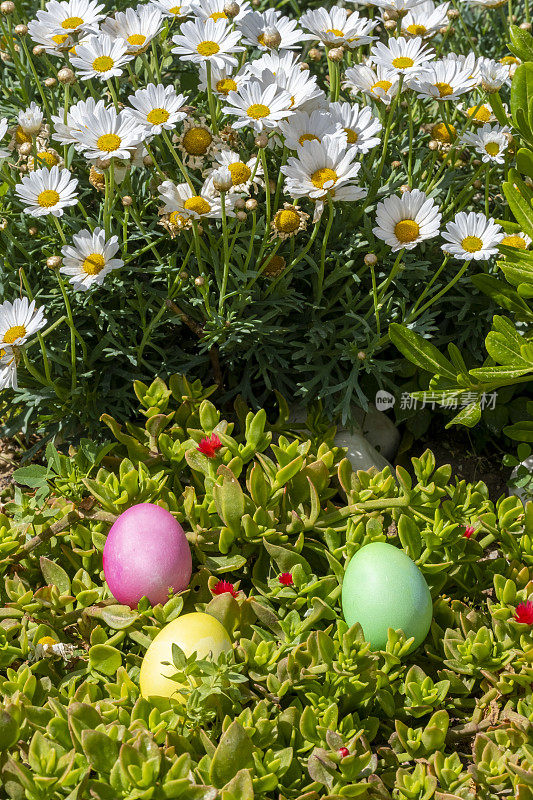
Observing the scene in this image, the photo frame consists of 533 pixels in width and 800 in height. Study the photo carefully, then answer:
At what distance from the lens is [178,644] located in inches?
63.9

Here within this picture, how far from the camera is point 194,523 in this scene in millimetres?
1953

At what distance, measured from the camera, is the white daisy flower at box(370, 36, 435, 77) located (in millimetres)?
1999

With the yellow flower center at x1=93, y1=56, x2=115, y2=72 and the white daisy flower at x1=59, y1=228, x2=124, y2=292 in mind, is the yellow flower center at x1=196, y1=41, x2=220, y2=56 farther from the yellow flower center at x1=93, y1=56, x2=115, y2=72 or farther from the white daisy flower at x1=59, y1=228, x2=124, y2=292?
the white daisy flower at x1=59, y1=228, x2=124, y2=292

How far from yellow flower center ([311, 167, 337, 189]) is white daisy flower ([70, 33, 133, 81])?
473 millimetres

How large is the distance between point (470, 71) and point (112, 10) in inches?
44.6

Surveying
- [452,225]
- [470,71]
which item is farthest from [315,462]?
[470,71]

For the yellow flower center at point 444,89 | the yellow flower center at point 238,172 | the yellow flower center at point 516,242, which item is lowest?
the yellow flower center at point 516,242

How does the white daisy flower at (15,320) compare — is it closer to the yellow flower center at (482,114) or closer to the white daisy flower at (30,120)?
the white daisy flower at (30,120)

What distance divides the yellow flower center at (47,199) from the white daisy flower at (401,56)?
76cm

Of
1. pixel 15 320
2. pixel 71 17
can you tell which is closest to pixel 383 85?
pixel 71 17

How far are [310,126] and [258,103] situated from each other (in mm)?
146

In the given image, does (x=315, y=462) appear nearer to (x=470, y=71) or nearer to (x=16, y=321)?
(x=16, y=321)

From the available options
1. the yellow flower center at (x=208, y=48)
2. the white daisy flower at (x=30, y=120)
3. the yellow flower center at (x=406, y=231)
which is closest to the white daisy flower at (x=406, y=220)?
the yellow flower center at (x=406, y=231)

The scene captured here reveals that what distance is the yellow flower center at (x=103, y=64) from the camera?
195 centimetres
